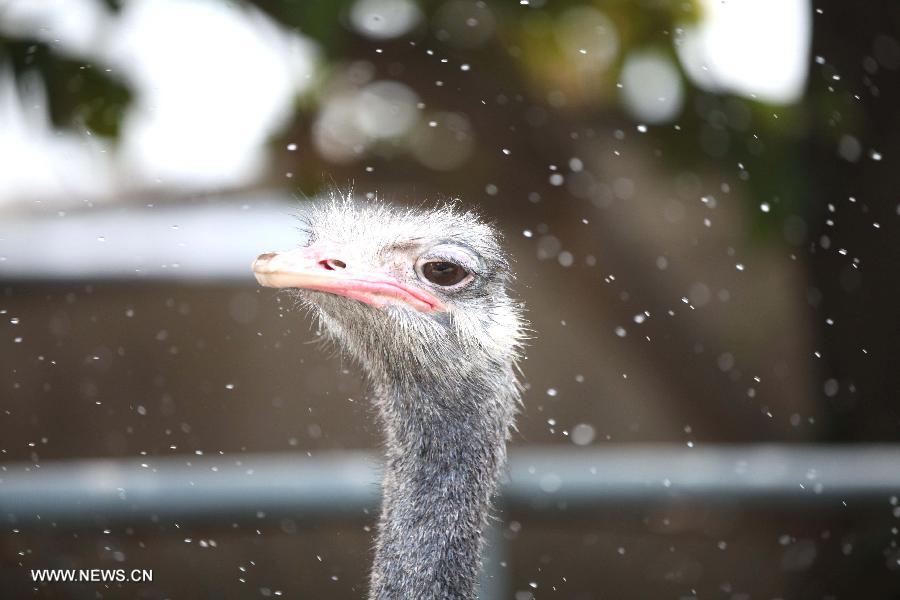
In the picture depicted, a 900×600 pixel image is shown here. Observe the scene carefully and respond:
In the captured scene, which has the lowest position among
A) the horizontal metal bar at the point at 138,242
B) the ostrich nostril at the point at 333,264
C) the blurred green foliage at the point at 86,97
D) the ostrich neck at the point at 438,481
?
the ostrich neck at the point at 438,481

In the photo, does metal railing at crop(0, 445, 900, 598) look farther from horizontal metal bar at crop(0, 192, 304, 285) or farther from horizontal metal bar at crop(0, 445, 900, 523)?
horizontal metal bar at crop(0, 192, 304, 285)

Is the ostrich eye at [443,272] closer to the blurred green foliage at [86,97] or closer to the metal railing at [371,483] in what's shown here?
the metal railing at [371,483]

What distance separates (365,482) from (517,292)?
326 mm

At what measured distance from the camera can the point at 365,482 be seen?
48.7 inches

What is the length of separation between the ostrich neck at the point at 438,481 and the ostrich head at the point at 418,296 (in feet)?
0.09

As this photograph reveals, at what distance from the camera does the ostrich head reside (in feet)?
3.19

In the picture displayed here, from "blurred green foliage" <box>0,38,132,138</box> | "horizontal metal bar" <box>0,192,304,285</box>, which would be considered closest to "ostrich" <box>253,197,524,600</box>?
"horizontal metal bar" <box>0,192,304,285</box>

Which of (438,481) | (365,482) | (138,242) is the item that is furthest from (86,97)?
(438,481)

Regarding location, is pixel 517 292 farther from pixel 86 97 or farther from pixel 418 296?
pixel 86 97

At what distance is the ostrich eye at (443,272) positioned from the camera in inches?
38.9

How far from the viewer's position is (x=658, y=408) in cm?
204

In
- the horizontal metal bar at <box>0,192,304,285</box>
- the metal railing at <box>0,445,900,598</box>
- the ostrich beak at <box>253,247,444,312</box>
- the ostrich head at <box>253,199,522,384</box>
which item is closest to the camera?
the ostrich beak at <box>253,247,444,312</box>

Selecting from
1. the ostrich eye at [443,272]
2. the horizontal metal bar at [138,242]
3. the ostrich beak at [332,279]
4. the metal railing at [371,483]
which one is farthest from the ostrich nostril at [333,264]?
the horizontal metal bar at [138,242]

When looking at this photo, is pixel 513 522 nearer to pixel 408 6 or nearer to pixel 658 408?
pixel 658 408
